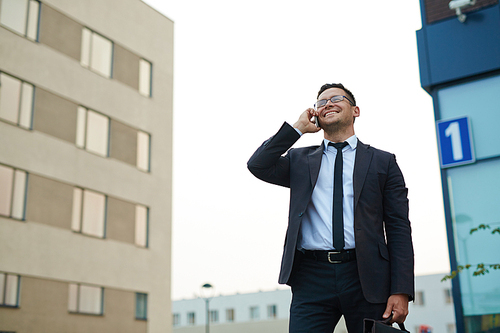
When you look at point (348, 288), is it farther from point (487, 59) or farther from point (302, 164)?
point (487, 59)

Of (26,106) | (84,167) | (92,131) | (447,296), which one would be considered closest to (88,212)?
(84,167)

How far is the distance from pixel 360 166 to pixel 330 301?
0.86m

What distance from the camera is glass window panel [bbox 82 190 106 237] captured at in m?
20.9

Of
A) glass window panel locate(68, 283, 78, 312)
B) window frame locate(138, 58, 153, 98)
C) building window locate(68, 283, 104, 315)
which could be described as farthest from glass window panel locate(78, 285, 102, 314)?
window frame locate(138, 58, 153, 98)

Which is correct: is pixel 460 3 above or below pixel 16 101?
below

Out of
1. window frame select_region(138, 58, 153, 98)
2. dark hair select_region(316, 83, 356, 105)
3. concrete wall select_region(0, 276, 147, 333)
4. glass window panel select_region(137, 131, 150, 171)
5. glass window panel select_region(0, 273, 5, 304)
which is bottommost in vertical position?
concrete wall select_region(0, 276, 147, 333)

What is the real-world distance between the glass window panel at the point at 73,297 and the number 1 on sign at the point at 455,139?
13913 mm

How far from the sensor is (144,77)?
81.9 ft

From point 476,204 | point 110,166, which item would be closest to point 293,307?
point 476,204

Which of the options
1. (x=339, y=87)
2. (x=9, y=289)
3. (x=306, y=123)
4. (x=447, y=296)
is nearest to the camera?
(x=306, y=123)

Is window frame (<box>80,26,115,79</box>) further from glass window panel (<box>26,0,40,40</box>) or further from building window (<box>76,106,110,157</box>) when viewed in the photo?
glass window panel (<box>26,0,40,40</box>)

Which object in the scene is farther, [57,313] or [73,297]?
[73,297]

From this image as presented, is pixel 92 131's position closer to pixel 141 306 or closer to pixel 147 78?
pixel 147 78

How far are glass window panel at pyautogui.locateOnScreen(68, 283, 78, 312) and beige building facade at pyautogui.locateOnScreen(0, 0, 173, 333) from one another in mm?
34
